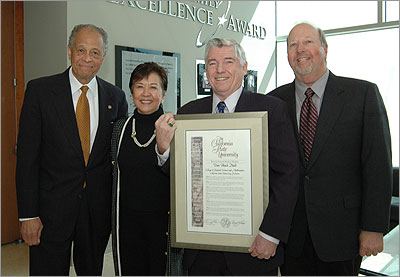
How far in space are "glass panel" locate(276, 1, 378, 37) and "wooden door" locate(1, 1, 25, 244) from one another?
13.4 ft

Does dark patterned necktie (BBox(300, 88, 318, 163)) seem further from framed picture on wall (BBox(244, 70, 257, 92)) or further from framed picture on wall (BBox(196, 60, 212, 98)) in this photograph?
framed picture on wall (BBox(244, 70, 257, 92))

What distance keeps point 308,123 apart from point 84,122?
122 cm

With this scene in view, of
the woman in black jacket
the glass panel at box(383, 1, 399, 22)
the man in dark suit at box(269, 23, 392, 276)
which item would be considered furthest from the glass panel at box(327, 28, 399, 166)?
the woman in black jacket

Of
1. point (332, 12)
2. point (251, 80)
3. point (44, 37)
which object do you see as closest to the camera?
point (44, 37)

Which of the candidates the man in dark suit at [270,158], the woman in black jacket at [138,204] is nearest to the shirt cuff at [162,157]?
the man in dark suit at [270,158]

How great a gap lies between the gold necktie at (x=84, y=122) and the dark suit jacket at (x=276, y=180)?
0.90m

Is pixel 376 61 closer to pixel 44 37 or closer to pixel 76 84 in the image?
pixel 44 37

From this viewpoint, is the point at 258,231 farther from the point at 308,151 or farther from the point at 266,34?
the point at 266,34

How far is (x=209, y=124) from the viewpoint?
1.72 m

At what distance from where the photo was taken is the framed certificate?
1653 millimetres

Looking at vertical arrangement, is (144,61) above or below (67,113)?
above

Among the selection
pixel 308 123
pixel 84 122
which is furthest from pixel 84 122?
pixel 308 123

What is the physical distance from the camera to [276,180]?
166 centimetres

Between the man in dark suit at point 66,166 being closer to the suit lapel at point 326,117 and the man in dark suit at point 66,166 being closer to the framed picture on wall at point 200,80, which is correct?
the suit lapel at point 326,117
